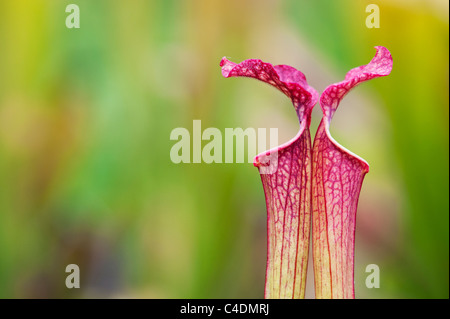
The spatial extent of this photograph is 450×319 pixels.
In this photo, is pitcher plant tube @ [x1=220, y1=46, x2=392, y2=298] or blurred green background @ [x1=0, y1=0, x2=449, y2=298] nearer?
pitcher plant tube @ [x1=220, y1=46, x2=392, y2=298]

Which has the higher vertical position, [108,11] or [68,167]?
[108,11]

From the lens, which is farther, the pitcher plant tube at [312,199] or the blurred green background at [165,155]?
the blurred green background at [165,155]

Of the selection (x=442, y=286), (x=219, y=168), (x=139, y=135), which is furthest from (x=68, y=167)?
(x=442, y=286)

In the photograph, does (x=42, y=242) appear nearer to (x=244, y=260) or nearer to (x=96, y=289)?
(x=96, y=289)
